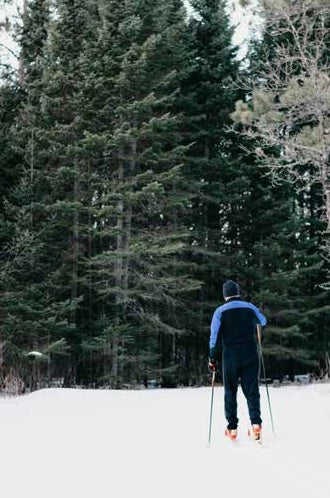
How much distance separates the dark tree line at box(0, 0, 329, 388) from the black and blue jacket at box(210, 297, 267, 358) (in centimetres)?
938

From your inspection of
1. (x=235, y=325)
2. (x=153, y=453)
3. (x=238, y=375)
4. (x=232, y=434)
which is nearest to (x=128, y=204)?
(x=235, y=325)

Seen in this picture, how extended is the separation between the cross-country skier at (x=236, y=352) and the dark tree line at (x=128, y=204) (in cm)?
936

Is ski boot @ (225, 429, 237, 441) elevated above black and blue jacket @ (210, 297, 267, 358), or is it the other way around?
black and blue jacket @ (210, 297, 267, 358)

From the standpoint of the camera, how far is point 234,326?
675 cm

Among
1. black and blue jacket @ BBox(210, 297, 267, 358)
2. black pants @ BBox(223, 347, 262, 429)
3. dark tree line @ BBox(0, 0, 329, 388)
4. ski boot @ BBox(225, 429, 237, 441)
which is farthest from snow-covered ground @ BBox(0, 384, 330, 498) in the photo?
dark tree line @ BBox(0, 0, 329, 388)

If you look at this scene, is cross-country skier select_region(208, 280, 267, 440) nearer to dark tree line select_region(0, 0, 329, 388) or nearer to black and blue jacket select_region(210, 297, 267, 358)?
black and blue jacket select_region(210, 297, 267, 358)

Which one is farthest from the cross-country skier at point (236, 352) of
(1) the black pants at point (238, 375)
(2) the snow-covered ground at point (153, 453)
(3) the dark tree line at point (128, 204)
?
(3) the dark tree line at point (128, 204)

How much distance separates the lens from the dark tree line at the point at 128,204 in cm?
1703

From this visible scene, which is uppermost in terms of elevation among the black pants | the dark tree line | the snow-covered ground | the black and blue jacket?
the dark tree line

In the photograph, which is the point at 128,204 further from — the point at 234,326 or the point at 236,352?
the point at 236,352

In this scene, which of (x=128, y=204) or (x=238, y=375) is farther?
(x=128, y=204)

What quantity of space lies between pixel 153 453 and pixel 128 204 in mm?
12860

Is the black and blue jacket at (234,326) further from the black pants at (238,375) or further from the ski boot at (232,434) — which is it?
the ski boot at (232,434)

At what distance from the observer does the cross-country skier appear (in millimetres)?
6641
